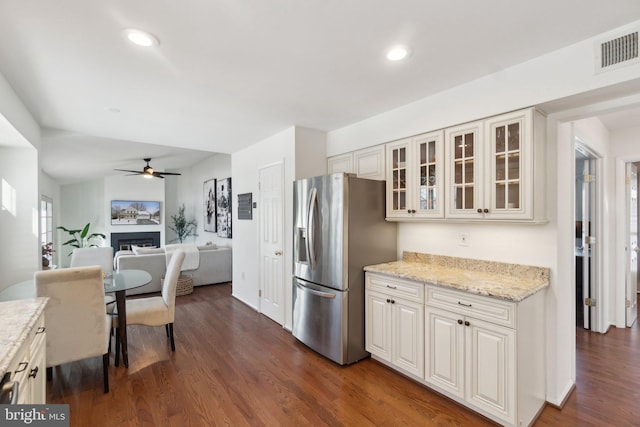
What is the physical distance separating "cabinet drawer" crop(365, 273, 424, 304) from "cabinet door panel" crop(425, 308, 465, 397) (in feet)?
0.50

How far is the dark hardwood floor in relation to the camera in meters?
2.12

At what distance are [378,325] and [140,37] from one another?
2780mm

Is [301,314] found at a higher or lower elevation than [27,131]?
lower

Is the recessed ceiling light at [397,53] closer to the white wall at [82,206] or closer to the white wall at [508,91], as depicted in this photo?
the white wall at [508,91]

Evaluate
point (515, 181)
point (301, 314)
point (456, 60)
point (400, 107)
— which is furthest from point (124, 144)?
point (515, 181)

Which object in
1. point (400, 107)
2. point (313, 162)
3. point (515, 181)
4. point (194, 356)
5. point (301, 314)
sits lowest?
point (194, 356)

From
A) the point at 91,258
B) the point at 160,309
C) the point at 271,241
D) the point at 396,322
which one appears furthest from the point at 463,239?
the point at 91,258

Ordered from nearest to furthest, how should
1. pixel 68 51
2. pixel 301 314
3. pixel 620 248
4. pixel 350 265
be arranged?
pixel 68 51, pixel 350 265, pixel 301 314, pixel 620 248

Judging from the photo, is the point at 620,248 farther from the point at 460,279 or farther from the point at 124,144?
the point at 124,144

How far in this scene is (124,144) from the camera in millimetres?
5402

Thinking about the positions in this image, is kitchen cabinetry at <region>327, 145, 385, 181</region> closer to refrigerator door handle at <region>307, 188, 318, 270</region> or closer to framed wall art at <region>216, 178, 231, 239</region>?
refrigerator door handle at <region>307, 188, 318, 270</region>

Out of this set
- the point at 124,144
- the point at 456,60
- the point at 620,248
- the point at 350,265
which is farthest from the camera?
the point at 124,144

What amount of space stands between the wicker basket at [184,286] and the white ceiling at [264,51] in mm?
2947

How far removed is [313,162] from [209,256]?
3.40 metres
